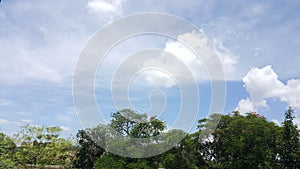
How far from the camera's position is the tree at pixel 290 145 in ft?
39.4

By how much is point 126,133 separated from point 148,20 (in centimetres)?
1037

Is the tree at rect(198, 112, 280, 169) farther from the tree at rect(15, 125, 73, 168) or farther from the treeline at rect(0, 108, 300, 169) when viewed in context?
the tree at rect(15, 125, 73, 168)

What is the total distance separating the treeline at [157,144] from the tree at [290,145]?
154 cm

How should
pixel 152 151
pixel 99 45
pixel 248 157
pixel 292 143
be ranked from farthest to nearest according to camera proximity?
pixel 152 151, pixel 248 157, pixel 292 143, pixel 99 45

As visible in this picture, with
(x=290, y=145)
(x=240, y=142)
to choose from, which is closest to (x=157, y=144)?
(x=240, y=142)

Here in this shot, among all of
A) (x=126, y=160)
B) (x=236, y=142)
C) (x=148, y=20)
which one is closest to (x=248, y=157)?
(x=236, y=142)

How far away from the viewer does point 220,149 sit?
1811cm

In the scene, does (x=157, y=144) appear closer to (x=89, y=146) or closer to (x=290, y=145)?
(x=89, y=146)

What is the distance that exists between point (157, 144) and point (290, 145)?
23.7 ft

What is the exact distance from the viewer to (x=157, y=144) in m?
17.5

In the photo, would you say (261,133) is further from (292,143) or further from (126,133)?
(126,133)

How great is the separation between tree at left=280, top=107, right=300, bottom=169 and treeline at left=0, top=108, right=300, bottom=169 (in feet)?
5.05

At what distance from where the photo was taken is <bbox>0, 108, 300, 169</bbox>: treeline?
48.0 feet

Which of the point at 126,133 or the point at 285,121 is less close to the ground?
the point at 126,133
